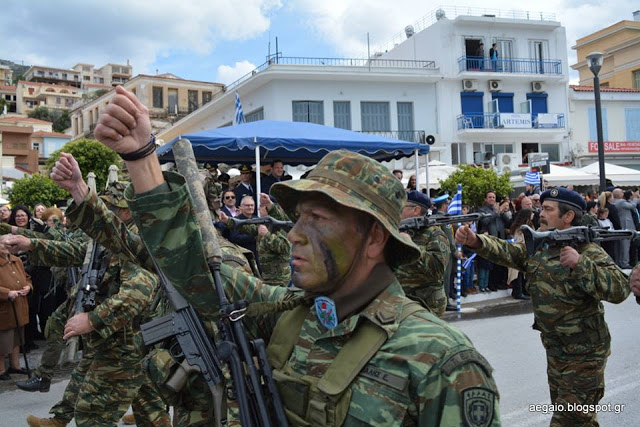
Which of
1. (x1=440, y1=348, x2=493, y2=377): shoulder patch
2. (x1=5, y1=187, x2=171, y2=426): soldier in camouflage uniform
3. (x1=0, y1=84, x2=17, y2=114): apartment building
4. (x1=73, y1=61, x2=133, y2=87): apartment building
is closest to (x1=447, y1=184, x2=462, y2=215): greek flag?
(x1=5, y1=187, x2=171, y2=426): soldier in camouflage uniform

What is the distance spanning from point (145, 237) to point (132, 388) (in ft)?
10.0

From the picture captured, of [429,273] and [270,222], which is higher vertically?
[270,222]

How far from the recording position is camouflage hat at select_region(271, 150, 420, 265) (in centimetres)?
182

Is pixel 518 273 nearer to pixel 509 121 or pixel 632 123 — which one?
pixel 509 121

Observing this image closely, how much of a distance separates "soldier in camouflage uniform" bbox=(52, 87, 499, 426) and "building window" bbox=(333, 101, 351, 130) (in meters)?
27.6

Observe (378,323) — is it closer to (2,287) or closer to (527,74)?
(2,287)

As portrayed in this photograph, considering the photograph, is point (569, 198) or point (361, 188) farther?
point (569, 198)

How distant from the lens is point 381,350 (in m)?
1.72

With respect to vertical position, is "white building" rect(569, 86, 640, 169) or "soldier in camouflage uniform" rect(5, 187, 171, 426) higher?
"white building" rect(569, 86, 640, 169)

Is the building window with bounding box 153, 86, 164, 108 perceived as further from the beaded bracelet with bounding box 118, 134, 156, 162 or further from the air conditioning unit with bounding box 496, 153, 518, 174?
the beaded bracelet with bounding box 118, 134, 156, 162

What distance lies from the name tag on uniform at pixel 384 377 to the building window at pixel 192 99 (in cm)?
5332

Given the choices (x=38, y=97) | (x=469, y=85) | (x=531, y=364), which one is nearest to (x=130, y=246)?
(x=531, y=364)

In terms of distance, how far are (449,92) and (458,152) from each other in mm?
3211

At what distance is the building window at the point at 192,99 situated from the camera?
53.0 meters
